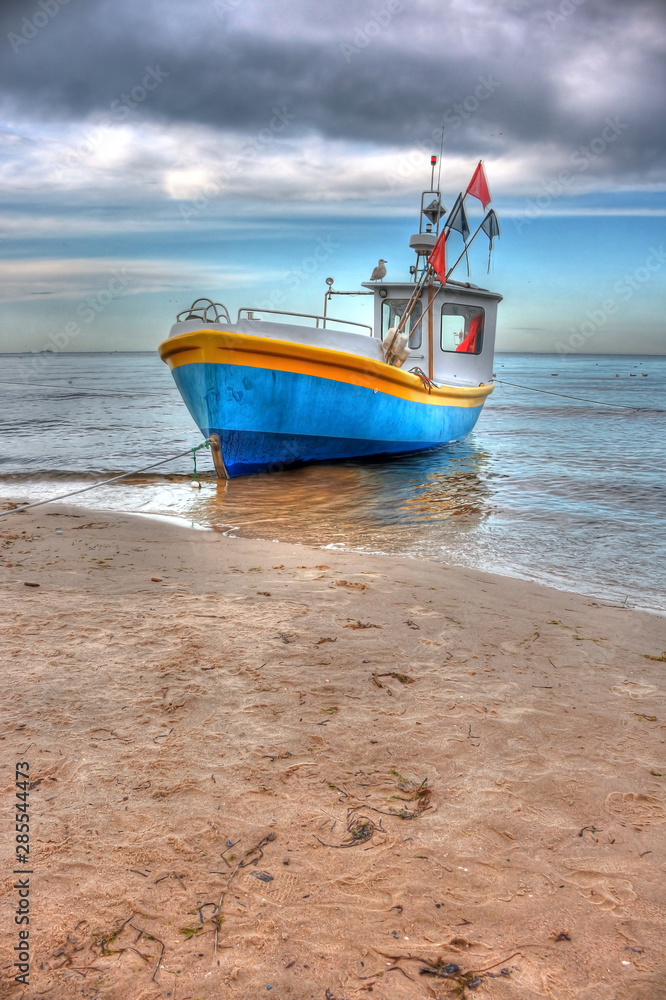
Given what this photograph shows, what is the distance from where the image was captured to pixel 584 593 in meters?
4.91

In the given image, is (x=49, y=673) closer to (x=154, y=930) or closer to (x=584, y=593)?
(x=154, y=930)

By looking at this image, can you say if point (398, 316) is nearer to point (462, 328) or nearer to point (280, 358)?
point (462, 328)

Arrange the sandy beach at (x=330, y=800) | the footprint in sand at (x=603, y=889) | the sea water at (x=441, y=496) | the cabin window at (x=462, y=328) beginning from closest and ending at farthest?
the sandy beach at (x=330, y=800) < the footprint in sand at (x=603, y=889) < the sea water at (x=441, y=496) < the cabin window at (x=462, y=328)

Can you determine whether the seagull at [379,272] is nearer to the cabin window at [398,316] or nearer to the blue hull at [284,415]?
the cabin window at [398,316]

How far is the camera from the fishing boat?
9031 millimetres

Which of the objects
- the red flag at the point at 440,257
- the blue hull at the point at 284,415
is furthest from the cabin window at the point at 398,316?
the blue hull at the point at 284,415

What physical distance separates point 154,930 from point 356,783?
789 millimetres

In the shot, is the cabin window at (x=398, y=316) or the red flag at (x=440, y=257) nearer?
the red flag at (x=440, y=257)

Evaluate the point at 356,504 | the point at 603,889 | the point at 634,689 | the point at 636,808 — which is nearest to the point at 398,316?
the point at 356,504

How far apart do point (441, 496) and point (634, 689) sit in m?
5.93

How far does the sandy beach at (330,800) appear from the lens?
5.13 feet

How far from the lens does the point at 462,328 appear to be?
13.0 m

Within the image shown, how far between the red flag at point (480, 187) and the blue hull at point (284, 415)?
136 inches

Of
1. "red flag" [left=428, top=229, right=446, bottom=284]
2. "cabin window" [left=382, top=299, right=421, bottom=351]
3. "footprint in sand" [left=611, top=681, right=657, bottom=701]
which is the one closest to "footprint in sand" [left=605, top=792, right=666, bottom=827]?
"footprint in sand" [left=611, top=681, right=657, bottom=701]
